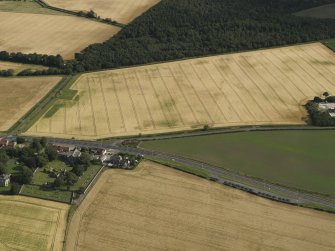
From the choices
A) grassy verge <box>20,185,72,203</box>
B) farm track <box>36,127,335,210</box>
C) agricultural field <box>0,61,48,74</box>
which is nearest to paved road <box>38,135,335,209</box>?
farm track <box>36,127,335,210</box>

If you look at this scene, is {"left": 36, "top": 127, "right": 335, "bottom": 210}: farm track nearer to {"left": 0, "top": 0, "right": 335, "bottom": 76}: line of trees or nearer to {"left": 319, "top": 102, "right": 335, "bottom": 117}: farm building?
{"left": 319, "top": 102, "right": 335, "bottom": 117}: farm building

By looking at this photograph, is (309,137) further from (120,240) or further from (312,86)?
(120,240)

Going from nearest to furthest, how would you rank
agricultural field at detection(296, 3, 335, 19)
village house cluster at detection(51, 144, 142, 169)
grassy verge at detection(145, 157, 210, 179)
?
grassy verge at detection(145, 157, 210, 179)
village house cluster at detection(51, 144, 142, 169)
agricultural field at detection(296, 3, 335, 19)

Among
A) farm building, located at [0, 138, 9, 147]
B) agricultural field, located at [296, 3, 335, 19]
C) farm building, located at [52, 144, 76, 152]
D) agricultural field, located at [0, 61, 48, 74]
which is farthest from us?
agricultural field, located at [296, 3, 335, 19]

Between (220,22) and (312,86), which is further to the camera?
(220,22)

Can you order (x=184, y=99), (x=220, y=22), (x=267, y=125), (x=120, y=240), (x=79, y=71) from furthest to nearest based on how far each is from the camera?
(x=220, y=22) → (x=79, y=71) → (x=184, y=99) → (x=267, y=125) → (x=120, y=240)

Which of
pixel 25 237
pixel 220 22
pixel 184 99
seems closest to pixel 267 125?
pixel 184 99
